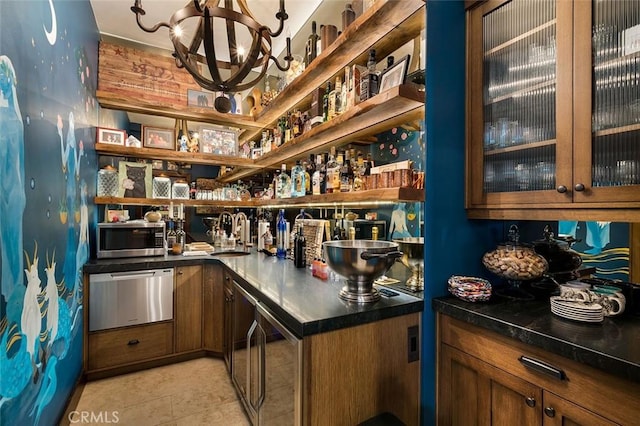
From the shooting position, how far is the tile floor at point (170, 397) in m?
2.03

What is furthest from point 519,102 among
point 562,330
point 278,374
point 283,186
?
point 283,186

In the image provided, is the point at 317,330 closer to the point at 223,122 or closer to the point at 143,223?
the point at 143,223

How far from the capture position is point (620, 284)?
1.33 metres

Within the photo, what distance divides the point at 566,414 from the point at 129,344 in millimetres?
2932

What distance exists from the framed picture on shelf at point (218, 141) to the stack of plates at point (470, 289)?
112 inches

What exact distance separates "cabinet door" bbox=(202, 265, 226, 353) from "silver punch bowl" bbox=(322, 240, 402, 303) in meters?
1.67

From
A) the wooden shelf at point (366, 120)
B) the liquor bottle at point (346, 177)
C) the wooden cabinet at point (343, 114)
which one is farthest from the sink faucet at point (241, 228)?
the liquor bottle at point (346, 177)

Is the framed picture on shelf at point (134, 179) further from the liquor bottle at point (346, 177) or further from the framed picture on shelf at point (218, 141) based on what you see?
the liquor bottle at point (346, 177)

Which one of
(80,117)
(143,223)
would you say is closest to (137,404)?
(143,223)

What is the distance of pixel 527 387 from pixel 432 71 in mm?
1406

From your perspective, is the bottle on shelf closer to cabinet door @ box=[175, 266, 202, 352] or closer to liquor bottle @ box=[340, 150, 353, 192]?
liquor bottle @ box=[340, 150, 353, 192]

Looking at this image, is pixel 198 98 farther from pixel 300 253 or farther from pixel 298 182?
pixel 300 253

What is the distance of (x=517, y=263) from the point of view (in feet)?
4.66

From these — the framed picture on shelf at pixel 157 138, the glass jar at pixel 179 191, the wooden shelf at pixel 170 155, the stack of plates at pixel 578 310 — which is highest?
the framed picture on shelf at pixel 157 138
